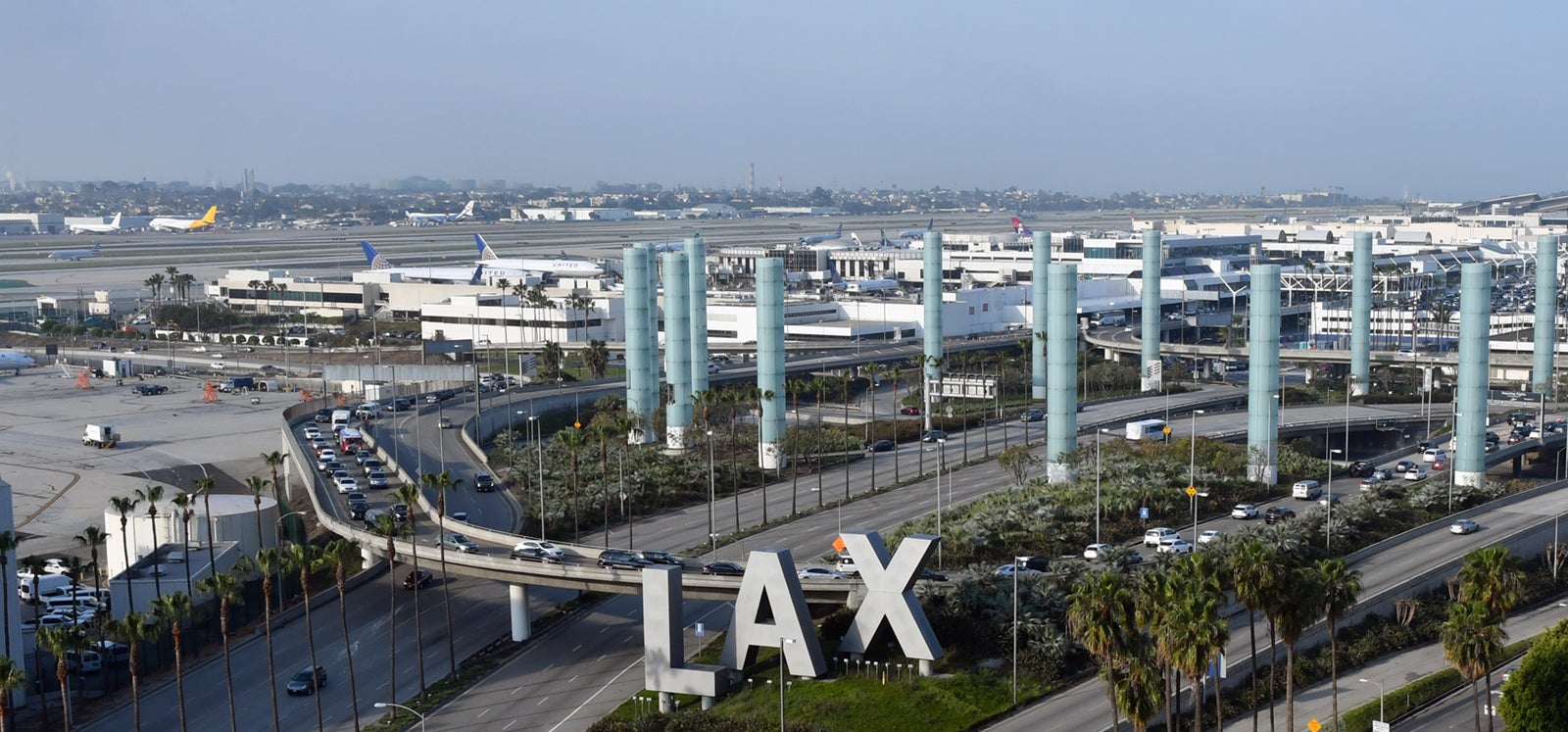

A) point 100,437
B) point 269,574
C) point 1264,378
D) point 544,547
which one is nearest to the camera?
point 269,574

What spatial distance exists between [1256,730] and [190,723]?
33.8m

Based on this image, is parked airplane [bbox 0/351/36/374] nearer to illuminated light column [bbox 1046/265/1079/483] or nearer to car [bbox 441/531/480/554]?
car [bbox 441/531/480/554]

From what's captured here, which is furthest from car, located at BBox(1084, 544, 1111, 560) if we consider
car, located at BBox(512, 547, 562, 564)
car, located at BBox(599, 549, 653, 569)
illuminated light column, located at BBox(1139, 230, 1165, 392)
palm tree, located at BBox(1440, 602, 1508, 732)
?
illuminated light column, located at BBox(1139, 230, 1165, 392)

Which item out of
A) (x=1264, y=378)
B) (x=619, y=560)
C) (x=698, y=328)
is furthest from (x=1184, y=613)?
(x=698, y=328)

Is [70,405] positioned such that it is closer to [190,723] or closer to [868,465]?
[868,465]

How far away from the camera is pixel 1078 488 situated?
7938 cm

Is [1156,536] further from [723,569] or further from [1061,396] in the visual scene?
[723,569]

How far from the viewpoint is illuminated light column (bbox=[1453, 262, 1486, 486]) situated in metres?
85.4

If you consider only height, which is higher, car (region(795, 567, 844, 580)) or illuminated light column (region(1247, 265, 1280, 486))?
illuminated light column (region(1247, 265, 1280, 486))

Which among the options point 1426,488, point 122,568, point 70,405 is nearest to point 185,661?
point 122,568

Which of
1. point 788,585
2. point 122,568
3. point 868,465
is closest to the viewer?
point 788,585

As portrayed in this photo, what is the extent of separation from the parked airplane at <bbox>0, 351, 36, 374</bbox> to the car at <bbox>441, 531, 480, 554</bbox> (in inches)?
4615

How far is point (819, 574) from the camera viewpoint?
60.6m

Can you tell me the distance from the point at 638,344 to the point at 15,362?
3712 inches
